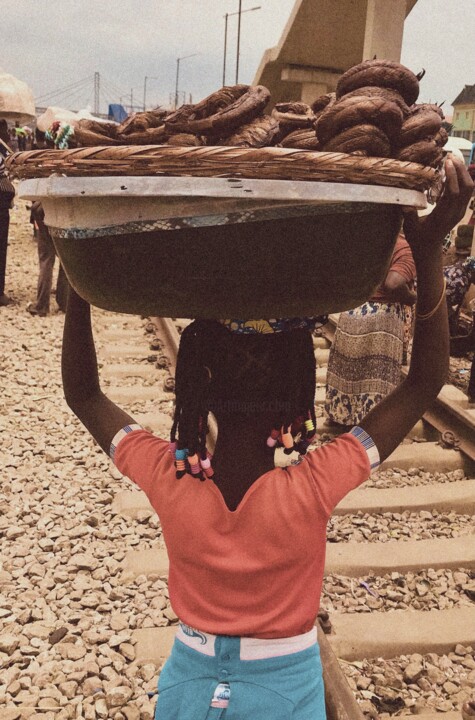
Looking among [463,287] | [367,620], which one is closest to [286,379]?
[367,620]

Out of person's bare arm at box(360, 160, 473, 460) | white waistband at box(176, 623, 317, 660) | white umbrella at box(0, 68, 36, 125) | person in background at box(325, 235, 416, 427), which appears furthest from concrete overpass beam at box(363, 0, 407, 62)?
white waistband at box(176, 623, 317, 660)

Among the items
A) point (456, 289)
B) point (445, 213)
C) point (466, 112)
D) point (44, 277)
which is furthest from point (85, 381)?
point (466, 112)

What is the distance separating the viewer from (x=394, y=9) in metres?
7.53

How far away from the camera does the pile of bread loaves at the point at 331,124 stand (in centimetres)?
114

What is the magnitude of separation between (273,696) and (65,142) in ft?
3.89

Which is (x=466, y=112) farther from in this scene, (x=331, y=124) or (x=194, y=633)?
(x=194, y=633)

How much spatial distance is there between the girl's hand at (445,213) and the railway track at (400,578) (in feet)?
5.10

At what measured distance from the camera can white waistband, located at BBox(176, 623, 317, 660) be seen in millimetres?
1367

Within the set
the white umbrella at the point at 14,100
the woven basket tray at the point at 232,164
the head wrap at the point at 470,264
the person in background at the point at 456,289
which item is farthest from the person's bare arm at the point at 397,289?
the white umbrella at the point at 14,100

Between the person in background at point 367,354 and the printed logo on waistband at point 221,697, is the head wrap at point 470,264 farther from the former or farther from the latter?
the printed logo on waistband at point 221,697

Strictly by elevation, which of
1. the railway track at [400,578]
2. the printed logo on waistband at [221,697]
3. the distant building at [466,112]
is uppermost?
the distant building at [466,112]

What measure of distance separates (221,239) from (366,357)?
389 centimetres

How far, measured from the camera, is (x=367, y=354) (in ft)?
15.9

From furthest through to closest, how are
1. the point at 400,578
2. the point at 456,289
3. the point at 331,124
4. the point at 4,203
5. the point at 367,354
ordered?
1. the point at 4,203
2. the point at 456,289
3. the point at 367,354
4. the point at 400,578
5. the point at 331,124
